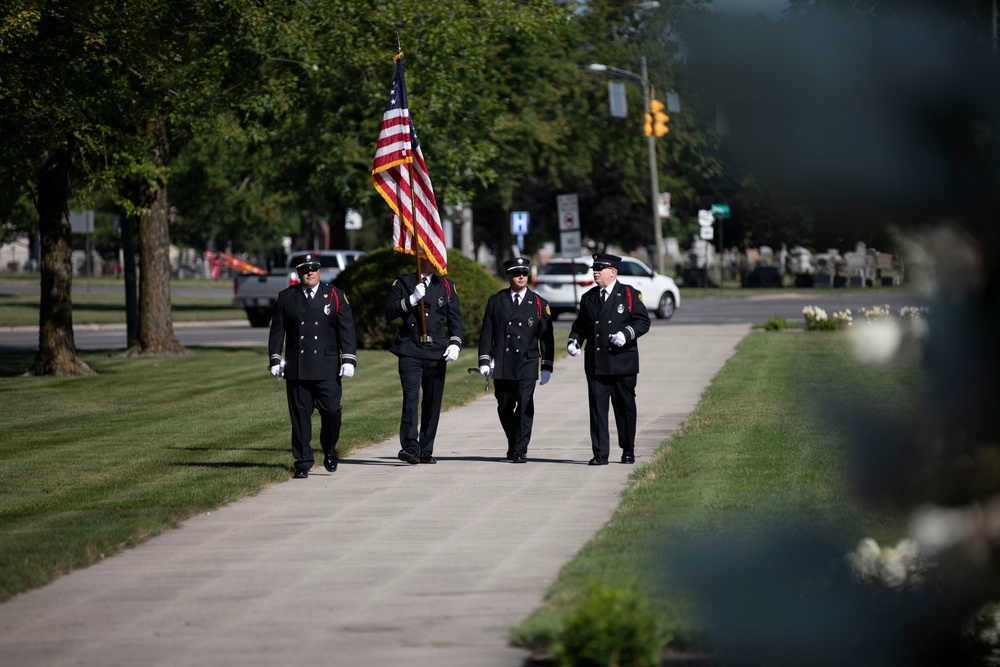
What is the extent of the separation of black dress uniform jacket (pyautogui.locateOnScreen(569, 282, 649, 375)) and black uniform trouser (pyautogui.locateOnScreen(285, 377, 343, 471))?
2.10 meters

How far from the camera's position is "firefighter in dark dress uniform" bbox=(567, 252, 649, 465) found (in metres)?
12.7

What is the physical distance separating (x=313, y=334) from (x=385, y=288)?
1523 cm

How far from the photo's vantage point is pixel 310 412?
12375mm

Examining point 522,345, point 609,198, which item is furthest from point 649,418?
point 609,198

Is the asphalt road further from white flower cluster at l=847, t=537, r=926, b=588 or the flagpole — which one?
white flower cluster at l=847, t=537, r=926, b=588

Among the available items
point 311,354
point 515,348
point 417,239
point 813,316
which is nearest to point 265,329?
point 813,316

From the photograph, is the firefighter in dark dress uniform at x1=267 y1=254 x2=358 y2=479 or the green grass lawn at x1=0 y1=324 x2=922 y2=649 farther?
the firefighter in dark dress uniform at x1=267 y1=254 x2=358 y2=479

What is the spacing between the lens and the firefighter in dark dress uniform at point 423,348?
42.0 ft

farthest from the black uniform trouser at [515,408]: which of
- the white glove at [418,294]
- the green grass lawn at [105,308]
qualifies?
the green grass lawn at [105,308]

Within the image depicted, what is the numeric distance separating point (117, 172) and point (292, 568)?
1358cm

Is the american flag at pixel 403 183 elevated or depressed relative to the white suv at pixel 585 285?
elevated

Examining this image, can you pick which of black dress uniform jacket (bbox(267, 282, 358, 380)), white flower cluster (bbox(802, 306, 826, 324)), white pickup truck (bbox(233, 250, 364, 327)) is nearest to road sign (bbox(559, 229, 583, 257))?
white flower cluster (bbox(802, 306, 826, 324))

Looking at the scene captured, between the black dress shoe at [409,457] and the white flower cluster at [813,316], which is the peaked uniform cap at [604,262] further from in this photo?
the white flower cluster at [813,316]

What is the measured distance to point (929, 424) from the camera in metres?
4.79
